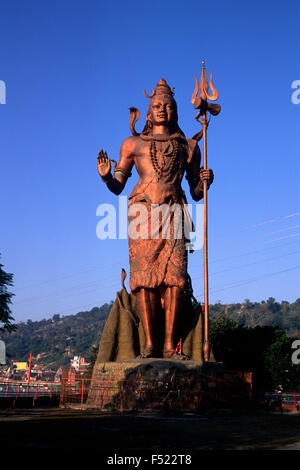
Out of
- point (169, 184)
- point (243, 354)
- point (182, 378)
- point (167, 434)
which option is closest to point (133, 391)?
point (182, 378)

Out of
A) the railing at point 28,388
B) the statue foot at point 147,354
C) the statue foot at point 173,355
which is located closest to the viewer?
the statue foot at point 173,355

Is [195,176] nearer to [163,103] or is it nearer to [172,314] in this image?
[163,103]

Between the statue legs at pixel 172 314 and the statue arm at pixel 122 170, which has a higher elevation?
the statue arm at pixel 122 170

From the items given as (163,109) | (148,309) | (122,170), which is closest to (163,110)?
(163,109)

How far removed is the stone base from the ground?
157 centimetres

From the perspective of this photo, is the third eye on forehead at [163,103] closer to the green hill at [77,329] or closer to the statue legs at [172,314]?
the statue legs at [172,314]

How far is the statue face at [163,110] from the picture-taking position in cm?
1129

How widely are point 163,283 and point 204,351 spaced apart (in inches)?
63.9

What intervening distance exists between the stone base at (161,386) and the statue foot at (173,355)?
14.1 inches

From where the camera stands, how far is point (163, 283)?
1049cm

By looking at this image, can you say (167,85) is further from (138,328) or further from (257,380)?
(257,380)

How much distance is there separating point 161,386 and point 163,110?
604 cm

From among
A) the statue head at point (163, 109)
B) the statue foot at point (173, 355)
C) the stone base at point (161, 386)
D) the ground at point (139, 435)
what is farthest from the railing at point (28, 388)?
the statue head at point (163, 109)

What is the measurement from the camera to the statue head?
1130cm
